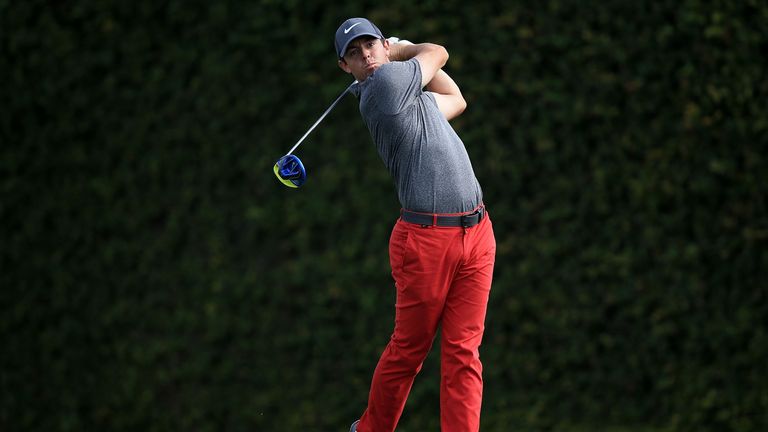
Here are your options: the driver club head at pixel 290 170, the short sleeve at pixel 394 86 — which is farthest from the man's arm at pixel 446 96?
the driver club head at pixel 290 170

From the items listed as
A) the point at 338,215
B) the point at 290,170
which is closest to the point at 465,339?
the point at 290,170

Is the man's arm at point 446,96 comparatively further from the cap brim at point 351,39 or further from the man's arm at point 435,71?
the cap brim at point 351,39

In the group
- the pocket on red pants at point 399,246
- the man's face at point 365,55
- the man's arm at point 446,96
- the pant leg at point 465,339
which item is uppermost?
the man's face at point 365,55

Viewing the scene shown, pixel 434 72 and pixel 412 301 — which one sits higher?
pixel 434 72

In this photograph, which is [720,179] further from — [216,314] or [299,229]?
[216,314]

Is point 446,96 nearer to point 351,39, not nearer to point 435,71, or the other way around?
point 435,71

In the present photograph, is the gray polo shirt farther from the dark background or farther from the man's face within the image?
the dark background

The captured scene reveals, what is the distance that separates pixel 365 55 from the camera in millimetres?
3898

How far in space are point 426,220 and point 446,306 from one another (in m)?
0.36

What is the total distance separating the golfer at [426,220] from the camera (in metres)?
3.87

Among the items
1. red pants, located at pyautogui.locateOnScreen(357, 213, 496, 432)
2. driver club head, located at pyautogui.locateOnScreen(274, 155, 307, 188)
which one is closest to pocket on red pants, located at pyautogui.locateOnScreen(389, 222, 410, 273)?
red pants, located at pyautogui.locateOnScreen(357, 213, 496, 432)

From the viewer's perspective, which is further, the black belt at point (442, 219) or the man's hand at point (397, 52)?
the man's hand at point (397, 52)

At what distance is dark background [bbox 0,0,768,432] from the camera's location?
5.79m

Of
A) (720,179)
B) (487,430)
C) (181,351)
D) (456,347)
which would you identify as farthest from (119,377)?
(720,179)
